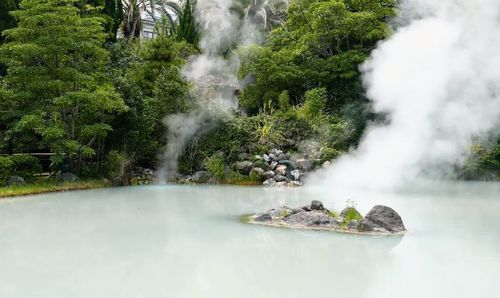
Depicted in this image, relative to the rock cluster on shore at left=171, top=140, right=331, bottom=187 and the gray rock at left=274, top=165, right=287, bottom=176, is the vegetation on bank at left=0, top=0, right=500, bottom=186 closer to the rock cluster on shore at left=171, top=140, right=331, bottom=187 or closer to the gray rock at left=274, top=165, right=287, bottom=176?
the rock cluster on shore at left=171, top=140, right=331, bottom=187

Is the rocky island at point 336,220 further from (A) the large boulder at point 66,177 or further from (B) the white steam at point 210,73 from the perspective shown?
(B) the white steam at point 210,73

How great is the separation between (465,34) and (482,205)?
775 centimetres

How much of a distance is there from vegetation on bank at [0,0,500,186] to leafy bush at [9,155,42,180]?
1.5 inches

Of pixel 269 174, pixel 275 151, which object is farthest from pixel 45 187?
pixel 275 151

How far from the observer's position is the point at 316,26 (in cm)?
2211

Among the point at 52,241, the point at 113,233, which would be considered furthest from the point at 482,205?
the point at 52,241

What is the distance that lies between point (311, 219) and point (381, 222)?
123 centimetres

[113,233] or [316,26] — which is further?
[316,26]

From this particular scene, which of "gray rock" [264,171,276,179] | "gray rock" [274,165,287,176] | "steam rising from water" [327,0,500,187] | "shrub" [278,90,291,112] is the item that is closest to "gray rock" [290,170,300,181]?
"gray rock" [274,165,287,176]

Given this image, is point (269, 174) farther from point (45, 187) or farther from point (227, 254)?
point (227, 254)

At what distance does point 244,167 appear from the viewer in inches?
725

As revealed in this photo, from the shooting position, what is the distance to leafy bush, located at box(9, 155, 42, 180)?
614 inches

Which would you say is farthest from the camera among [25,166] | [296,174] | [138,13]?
[138,13]

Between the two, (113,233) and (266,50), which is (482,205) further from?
(266,50)
